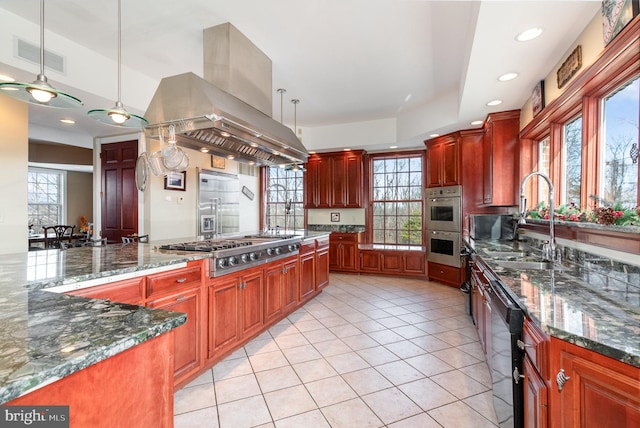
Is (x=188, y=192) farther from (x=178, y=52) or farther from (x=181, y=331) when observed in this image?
(x=181, y=331)

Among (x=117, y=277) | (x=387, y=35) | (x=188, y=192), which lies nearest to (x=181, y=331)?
(x=117, y=277)

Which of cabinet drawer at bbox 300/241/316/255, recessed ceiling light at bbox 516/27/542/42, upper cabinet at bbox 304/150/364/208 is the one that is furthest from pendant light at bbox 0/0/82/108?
upper cabinet at bbox 304/150/364/208

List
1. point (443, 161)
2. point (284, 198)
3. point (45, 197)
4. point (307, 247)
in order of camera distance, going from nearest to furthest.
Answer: point (307, 247)
point (443, 161)
point (284, 198)
point (45, 197)

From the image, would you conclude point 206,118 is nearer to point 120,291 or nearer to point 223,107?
point 223,107

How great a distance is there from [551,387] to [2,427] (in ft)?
4.91

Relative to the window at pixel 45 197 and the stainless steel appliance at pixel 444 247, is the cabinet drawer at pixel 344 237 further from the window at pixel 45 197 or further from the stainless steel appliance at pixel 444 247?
the window at pixel 45 197

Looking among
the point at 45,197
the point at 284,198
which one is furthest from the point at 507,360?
the point at 45,197

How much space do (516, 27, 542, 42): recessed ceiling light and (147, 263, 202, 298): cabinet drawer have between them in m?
2.77

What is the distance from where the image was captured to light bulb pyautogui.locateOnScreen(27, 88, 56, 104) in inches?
63.4

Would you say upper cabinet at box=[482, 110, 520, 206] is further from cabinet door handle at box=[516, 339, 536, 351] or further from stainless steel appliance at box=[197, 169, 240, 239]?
stainless steel appliance at box=[197, 169, 240, 239]

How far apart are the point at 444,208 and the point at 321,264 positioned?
7.40 ft

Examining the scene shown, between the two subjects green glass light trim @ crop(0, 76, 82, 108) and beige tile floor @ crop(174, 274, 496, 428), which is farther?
beige tile floor @ crop(174, 274, 496, 428)

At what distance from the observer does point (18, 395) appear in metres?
0.55

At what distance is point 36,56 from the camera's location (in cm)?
244
